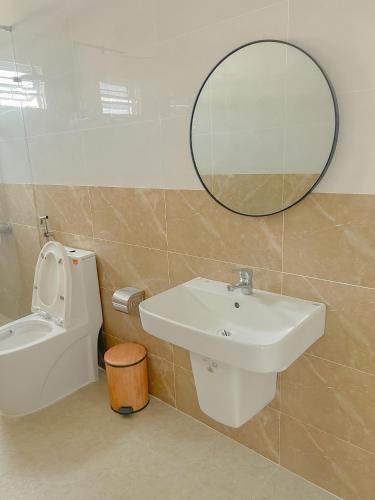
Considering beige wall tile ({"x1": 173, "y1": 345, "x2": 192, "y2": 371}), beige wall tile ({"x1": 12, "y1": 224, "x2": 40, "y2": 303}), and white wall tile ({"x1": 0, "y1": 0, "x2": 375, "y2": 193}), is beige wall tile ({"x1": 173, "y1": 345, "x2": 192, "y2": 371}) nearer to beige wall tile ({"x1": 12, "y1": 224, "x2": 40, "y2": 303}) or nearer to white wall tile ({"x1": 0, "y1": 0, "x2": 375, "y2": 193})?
white wall tile ({"x1": 0, "y1": 0, "x2": 375, "y2": 193})

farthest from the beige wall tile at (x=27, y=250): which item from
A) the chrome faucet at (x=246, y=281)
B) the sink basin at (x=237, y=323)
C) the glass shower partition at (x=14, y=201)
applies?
the chrome faucet at (x=246, y=281)

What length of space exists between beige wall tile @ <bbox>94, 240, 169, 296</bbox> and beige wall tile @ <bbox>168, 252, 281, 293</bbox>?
0.07 meters

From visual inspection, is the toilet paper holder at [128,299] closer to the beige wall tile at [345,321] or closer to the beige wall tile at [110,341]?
the beige wall tile at [110,341]

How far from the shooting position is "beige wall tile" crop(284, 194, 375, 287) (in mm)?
1298

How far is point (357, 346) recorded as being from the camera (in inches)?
55.4

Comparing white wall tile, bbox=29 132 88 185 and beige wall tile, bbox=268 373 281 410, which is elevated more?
white wall tile, bbox=29 132 88 185

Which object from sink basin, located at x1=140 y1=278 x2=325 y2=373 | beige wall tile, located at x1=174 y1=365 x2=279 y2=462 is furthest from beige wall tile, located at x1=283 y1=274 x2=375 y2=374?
beige wall tile, located at x1=174 y1=365 x2=279 y2=462

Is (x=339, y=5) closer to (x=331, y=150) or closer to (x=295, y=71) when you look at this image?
(x=295, y=71)

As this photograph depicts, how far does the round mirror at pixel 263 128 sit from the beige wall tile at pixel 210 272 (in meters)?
0.27

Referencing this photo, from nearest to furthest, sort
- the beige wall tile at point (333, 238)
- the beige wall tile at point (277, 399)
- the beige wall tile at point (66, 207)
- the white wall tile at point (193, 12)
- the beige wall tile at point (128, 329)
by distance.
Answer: the beige wall tile at point (333, 238) < the white wall tile at point (193, 12) < the beige wall tile at point (277, 399) < the beige wall tile at point (128, 329) < the beige wall tile at point (66, 207)

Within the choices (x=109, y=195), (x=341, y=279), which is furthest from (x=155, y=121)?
(x=341, y=279)

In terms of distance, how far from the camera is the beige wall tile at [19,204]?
2855 mm

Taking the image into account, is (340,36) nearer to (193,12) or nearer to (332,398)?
(193,12)

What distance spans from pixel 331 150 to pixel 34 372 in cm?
194
